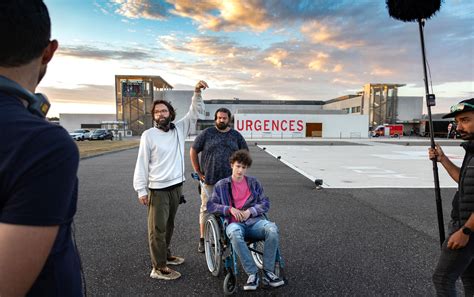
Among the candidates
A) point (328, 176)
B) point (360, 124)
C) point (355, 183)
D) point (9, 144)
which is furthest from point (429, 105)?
point (360, 124)

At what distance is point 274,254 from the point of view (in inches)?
120

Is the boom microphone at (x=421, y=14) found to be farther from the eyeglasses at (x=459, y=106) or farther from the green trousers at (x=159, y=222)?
the green trousers at (x=159, y=222)

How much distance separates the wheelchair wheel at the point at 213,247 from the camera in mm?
3205

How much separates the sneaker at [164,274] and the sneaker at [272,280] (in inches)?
41.3

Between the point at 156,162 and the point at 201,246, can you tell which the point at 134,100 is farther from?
the point at 156,162

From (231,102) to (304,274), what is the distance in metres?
62.5

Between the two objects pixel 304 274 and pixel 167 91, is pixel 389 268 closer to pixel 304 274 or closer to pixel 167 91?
pixel 304 274

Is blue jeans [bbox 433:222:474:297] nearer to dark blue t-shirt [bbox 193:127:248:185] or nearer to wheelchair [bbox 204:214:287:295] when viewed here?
wheelchair [bbox 204:214:287:295]

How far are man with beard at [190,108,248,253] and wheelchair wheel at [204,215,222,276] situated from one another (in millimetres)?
601

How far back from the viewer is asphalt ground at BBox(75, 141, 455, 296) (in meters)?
3.14

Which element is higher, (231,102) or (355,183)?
(231,102)

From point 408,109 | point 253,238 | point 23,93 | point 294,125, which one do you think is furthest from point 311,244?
point 408,109

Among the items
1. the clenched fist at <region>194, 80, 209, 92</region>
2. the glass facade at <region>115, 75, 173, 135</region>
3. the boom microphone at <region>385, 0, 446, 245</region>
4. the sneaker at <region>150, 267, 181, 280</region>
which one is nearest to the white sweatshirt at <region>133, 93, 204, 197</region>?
the clenched fist at <region>194, 80, 209, 92</region>

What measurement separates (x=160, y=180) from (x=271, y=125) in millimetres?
40319
